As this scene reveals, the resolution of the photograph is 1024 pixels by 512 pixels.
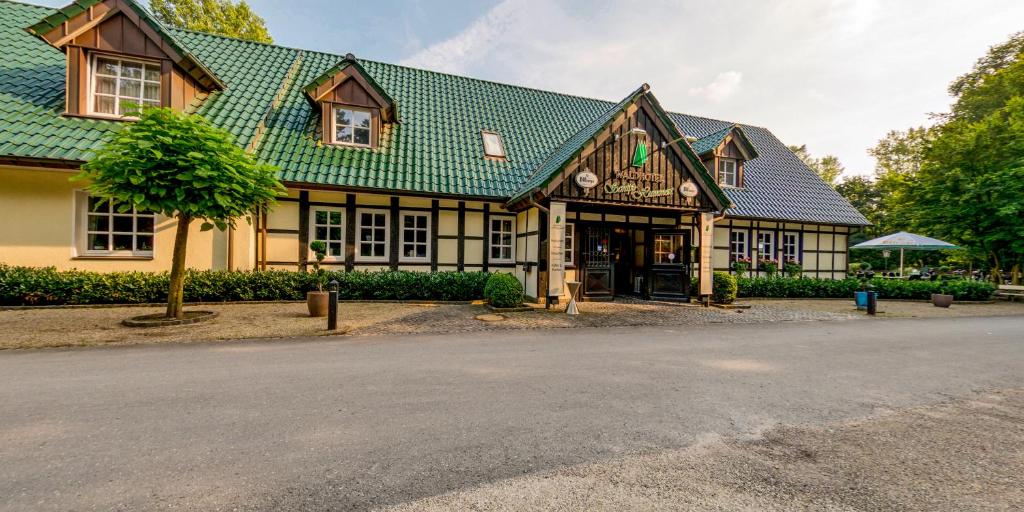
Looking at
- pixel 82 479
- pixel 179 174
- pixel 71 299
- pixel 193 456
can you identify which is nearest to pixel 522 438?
pixel 193 456

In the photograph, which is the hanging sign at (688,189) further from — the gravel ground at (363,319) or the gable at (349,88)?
the gable at (349,88)

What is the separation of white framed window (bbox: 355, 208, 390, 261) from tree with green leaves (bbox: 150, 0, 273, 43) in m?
14.6

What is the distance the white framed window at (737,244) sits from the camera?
1620 cm

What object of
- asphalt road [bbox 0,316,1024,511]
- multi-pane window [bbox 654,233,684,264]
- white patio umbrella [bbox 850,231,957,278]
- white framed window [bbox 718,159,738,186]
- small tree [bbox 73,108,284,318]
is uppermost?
white framed window [bbox 718,159,738,186]

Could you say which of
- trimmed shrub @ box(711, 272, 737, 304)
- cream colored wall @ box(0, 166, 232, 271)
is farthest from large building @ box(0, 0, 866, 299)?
trimmed shrub @ box(711, 272, 737, 304)

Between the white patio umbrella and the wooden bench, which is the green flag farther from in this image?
the wooden bench

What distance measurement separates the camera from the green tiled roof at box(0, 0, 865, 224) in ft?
34.4

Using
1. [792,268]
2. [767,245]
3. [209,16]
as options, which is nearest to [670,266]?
[767,245]

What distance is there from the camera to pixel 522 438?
3.33 meters

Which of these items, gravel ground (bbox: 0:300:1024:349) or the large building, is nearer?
gravel ground (bbox: 0:300:1024:349)

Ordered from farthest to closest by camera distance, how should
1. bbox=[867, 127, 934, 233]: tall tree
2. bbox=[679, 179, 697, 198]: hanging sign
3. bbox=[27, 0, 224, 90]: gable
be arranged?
bbox=[867, 127, 934, 233]: tall tree, bbox=[679, 179, 697, 198]: hanging sign, bbox=[27, 0, 224, 90]: gable

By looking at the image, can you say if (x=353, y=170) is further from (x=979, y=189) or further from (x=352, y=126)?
(x=979, y=189)

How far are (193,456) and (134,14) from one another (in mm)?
→ 13041

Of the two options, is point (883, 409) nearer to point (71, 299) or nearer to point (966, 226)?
point (71, 299)
